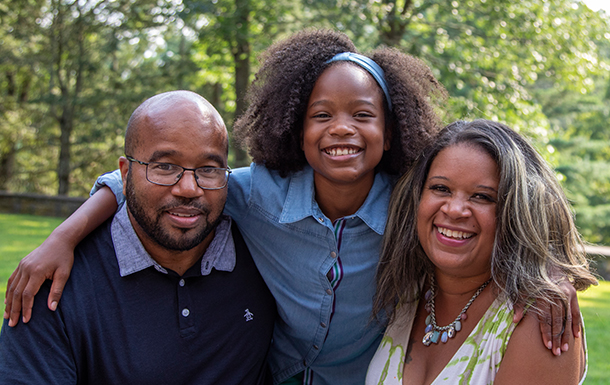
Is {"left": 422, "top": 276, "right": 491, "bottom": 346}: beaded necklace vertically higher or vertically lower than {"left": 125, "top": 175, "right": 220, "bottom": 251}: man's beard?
lower

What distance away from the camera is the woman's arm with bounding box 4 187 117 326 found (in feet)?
7.48

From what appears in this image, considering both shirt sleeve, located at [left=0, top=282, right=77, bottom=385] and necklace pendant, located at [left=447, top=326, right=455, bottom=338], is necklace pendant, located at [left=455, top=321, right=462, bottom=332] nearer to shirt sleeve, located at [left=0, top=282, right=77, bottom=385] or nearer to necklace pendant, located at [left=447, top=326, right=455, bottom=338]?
necklace pendant, located at [left=447, top=326, right=455, bottom=338]

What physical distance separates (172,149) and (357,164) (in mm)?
992

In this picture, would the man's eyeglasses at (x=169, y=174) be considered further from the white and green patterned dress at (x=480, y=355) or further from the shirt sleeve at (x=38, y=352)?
the white and green patterned dress at (x=480, y=355)

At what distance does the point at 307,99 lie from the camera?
3.07m

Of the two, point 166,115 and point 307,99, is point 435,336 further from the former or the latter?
point 166,115

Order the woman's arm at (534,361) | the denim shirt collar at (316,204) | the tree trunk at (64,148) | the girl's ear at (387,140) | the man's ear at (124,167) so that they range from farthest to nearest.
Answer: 1. the tree trunk at (64,148)
2. the girl's ear at (387,140)
3. the denim shirt collar at (316,204)
4. the man's ear at (124,167)
5. the woman's arm at (534,361)

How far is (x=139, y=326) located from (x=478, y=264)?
64.5 inches

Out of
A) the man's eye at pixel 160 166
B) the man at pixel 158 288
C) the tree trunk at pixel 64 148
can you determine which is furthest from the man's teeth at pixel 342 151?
the tree trunk at pixel 64 148

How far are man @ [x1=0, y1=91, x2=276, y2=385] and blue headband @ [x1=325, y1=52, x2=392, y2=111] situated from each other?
2.74 ft

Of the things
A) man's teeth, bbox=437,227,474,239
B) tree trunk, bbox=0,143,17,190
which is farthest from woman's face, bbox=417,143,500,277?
tree trunk, bbox=0,143,17,190

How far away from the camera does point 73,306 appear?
7.76 ft

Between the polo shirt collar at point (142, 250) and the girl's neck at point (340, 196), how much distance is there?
22.5 inches

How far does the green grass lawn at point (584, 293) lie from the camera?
5.20 metres
